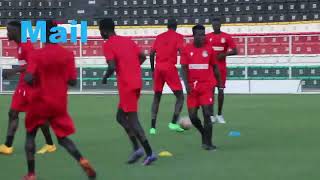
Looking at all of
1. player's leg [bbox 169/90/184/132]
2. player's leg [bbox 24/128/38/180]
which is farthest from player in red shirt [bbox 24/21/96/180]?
player's leg [bbox 169/90/184/132]

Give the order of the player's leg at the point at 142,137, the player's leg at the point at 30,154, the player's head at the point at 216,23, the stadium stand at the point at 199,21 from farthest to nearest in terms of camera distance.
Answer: the stadium stand at the point at 199,21 → the player's head at the point at 216,23 → the player's leg at the point at 142,137 → the player's leg at the point at 30,154

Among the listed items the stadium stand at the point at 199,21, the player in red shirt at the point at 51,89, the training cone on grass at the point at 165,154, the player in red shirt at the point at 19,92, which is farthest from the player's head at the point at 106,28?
the stadium stand at the point at 199,21

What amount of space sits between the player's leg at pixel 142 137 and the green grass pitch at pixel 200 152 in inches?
4.2

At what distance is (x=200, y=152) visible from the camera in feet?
30.1

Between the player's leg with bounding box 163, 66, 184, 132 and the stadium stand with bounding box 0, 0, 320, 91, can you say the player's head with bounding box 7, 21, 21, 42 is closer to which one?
the player's leg with bounding box 163, 66, 184, 132

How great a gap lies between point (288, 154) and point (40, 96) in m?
3.56

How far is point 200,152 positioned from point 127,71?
1625 millimetres

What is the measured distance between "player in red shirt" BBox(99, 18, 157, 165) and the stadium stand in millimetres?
16145

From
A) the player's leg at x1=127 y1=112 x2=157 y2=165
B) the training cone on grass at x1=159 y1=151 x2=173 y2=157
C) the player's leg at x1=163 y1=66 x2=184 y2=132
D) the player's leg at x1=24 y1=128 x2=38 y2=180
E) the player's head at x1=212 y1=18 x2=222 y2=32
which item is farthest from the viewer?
the player's head at x1=212 y1=18 x2=222 y2=32

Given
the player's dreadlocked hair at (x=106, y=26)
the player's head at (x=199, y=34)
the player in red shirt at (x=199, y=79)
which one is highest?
the player's dreadlocked hair at (x=106, y=26)

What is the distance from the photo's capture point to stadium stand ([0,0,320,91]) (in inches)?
978

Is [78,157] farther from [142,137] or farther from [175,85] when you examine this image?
[175,85]

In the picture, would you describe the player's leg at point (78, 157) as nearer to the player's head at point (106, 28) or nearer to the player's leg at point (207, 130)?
the player's head at point (106, 28)

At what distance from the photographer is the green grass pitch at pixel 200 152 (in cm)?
748
